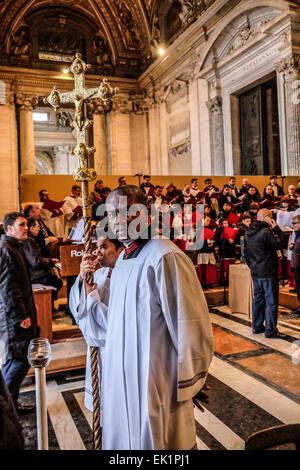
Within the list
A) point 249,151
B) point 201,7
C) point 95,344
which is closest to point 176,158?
point 249,151

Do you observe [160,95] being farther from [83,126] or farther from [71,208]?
[83,126]

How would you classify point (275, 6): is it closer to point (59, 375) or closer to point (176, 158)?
point (176, 158)

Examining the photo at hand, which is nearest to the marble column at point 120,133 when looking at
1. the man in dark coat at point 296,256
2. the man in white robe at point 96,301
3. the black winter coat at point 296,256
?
the man in dark coat at point 296,256

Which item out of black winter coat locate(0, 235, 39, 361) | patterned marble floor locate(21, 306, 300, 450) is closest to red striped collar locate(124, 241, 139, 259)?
black winter coat locate(0, 235, 39, 361)

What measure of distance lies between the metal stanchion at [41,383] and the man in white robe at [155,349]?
444mm

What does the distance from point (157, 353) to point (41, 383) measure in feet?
2.06

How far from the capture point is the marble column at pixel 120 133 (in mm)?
22359

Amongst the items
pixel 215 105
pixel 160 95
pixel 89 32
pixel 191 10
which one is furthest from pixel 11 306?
pixel 89 32

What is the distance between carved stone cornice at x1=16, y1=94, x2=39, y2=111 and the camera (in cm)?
2041

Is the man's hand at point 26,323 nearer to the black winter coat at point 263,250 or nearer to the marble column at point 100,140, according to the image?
the black winter coat at point 263,250

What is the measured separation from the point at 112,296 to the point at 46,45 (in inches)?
911

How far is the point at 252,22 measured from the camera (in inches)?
559

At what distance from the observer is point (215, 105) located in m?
16.7

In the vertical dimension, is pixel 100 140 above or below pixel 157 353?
above
